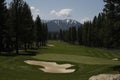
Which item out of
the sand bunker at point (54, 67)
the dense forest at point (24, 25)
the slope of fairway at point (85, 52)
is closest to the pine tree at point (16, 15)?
the dense forest at point (24, 25)

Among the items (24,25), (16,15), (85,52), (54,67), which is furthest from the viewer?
(85,52)

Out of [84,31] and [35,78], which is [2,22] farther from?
[84,31]

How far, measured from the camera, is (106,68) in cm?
3303

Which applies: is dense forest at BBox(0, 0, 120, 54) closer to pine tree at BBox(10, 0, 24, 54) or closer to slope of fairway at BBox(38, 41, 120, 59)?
pine tree at BBox(10, 0, 24, 54)

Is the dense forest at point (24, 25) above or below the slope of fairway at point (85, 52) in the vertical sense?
above

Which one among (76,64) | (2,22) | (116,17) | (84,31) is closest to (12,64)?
(76,64)

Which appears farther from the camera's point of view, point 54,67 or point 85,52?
point 85,52

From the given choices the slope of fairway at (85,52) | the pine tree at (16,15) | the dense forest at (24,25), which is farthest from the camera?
the slope of fairway at (85,52)

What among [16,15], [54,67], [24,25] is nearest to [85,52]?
[24,25]

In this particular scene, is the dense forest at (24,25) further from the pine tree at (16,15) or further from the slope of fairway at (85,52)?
the slope of fairway at (85,52)

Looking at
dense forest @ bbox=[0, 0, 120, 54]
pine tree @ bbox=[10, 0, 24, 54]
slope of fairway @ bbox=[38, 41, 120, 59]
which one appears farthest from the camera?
slope of fairway @ bbox=[38, 41, 120, 59]

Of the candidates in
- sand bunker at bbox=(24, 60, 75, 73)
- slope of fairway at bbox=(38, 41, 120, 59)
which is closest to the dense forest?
slope of fairway at bbox=(38, 41, 120, 59)

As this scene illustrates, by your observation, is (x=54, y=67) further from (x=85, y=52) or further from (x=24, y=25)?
(x=85, y=52)

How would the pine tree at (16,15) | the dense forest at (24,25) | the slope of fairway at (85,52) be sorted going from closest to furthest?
the dense forest at (24,25) < the pine tree at (16,15) < the slope of fairway at (85,52)
